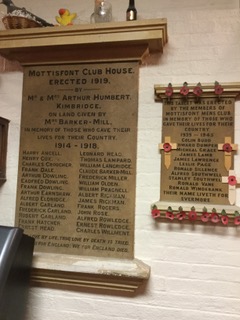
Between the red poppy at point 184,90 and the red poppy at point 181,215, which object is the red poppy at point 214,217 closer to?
the red poppy at point 181,215

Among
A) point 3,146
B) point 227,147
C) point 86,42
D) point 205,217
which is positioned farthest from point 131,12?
point 205,217

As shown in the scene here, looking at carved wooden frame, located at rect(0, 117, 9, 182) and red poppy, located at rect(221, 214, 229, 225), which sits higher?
carved wooden frame, located at rect(0, 117, 9, 182)

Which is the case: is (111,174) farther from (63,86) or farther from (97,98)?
(63,86)

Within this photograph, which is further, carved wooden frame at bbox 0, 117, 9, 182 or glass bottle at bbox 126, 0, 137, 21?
carved wooden frame at bbox 0, 117, 9, 182

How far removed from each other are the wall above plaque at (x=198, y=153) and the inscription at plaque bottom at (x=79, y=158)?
0.17 metres

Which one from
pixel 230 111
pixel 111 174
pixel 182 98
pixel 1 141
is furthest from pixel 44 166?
pixel 230 111

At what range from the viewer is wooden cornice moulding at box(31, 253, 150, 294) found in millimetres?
1462

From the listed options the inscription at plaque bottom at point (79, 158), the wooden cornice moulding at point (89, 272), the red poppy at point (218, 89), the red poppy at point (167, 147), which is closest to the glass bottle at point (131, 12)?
the inscription at plaque bottom at point (79, 158)

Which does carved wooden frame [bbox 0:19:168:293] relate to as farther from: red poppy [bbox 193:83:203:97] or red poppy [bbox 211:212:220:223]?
red poppy [bbox 211:212:220:223]

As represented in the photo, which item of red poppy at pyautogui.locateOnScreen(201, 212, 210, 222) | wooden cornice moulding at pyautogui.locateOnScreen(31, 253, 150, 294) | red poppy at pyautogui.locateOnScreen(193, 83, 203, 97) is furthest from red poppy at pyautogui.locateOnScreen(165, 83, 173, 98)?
wooden cornice moulding at pyautogui.locateOnScreen(31, 253, 150, 294)

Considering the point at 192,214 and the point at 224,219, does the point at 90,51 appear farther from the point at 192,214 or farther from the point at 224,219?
the point at 224,219

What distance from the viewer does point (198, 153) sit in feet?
4.93

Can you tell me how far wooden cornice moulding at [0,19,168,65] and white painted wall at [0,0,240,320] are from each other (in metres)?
0.13

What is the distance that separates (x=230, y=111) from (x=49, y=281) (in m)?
1.27
